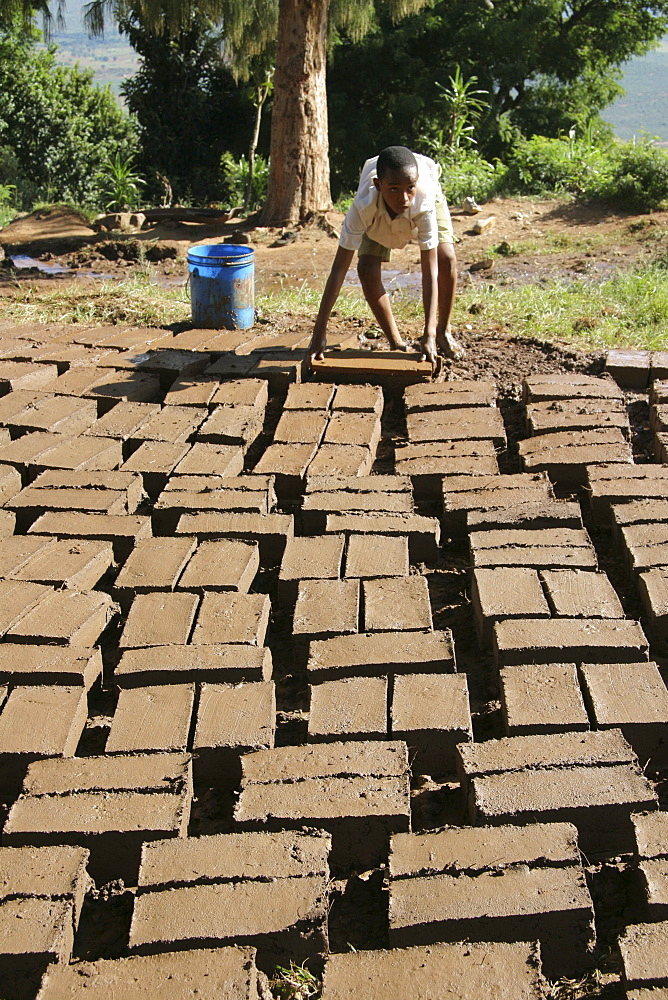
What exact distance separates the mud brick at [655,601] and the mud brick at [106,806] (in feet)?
5.36

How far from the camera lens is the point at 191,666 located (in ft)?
9.75

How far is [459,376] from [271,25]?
773 cm

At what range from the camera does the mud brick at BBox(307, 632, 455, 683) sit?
2957 millimetres

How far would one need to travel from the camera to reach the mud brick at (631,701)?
2709 mm

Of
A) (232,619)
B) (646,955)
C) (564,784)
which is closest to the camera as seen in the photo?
(646,955)

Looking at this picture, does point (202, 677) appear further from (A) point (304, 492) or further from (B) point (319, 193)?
(B) point (319, 193)

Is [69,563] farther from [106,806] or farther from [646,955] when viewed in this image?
[646,955]

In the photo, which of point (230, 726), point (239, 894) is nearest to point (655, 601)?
point (230, 726)

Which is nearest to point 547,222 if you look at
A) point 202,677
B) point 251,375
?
point 251,375

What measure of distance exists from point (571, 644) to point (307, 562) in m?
1.03

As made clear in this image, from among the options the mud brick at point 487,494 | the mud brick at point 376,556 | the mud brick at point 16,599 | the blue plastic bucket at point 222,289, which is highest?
the blue plastic bucket at point 222,289

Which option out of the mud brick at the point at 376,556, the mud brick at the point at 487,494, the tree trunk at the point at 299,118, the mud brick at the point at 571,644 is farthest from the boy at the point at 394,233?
the tree trunk at the point at 299,118

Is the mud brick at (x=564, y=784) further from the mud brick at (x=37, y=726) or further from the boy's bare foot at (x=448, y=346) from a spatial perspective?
the boy's bare foot at (x=448, y=346)

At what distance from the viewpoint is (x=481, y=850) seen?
2328 millimetres
